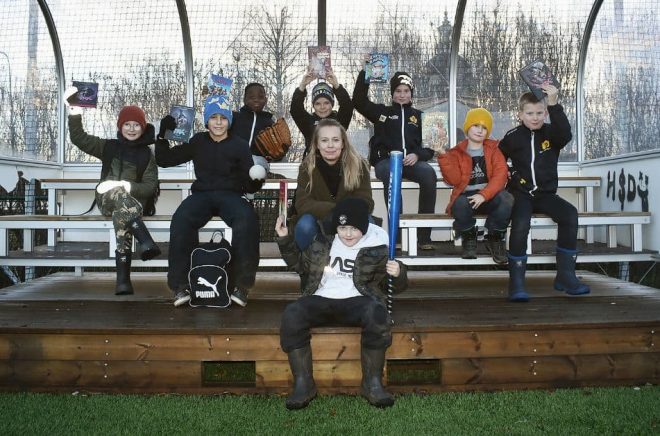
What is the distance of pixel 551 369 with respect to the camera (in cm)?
326

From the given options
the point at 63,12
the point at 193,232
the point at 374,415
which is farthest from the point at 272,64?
the point at 374,415

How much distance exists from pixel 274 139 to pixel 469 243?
1859 mm

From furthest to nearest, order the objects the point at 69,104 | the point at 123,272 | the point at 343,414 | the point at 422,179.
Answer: the point at 422,179 → the point at 69,104 → the point at 123,272 → the point at 343,414

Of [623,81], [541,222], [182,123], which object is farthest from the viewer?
[623,81]

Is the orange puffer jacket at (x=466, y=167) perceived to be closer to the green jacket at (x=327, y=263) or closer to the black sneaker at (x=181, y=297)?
the green jacket at (x=327, y=263)

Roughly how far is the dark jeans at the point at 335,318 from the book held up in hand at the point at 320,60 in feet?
8.53

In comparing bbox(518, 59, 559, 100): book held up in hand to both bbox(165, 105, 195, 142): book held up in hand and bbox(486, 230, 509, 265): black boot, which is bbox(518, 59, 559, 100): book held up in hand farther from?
bbox(165, 105, 195, 142): book held up in hand

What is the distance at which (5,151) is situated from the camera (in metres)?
5.82

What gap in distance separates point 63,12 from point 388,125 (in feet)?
10.9

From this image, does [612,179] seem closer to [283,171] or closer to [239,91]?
[283,171]

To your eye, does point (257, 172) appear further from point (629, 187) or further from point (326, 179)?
point (629, 187)

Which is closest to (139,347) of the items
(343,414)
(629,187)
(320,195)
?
(343,414)

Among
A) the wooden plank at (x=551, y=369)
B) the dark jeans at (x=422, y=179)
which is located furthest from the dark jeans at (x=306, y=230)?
the dark jeans at (x=422, y=179)

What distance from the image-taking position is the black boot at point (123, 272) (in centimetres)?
450
